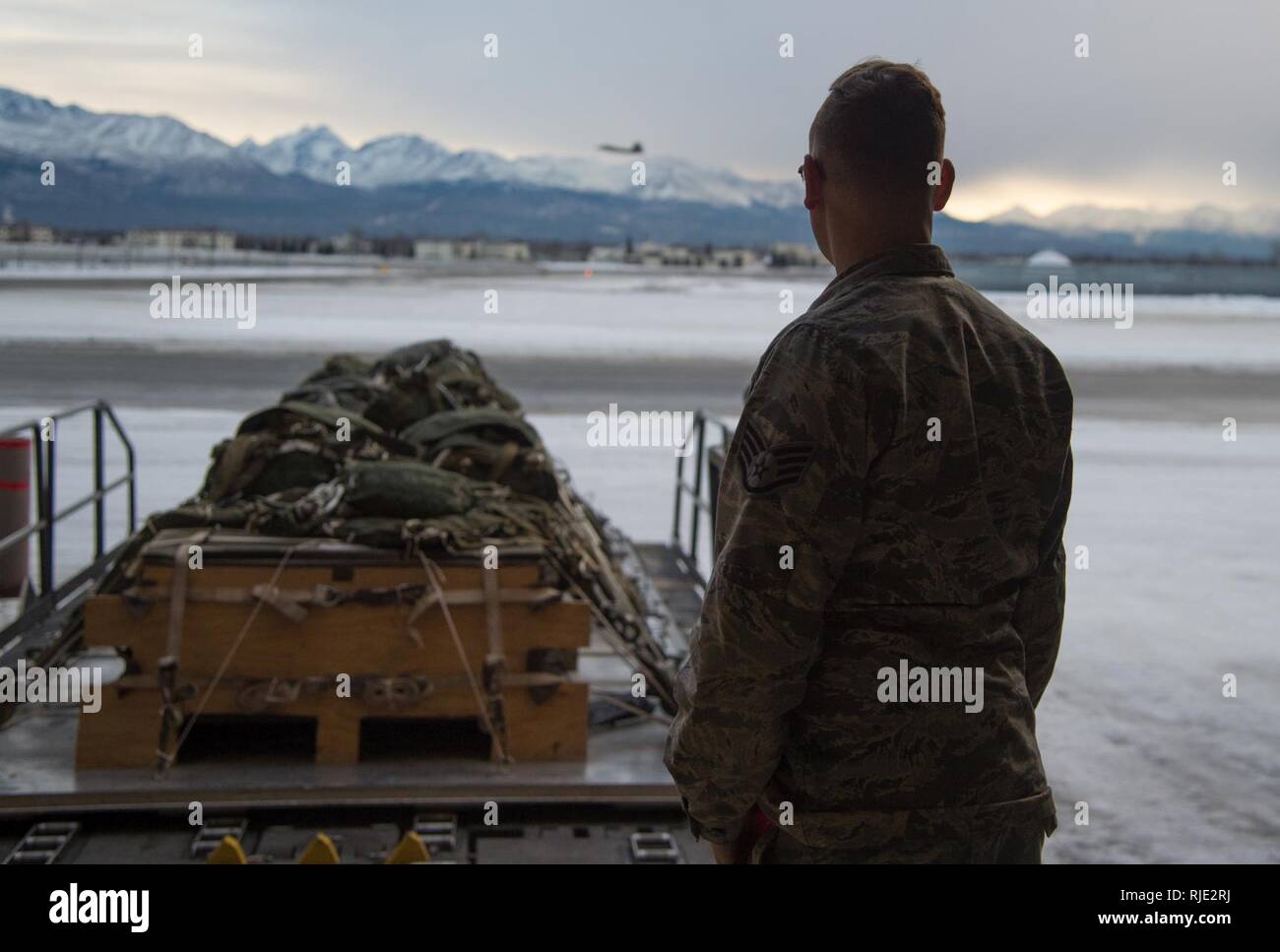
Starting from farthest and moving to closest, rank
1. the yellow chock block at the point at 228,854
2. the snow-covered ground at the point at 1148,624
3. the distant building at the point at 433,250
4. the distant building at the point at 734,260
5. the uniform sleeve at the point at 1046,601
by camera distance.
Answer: the distant building at the point at 433,250 < the distant building at the point at 734,260 < the snow-covered ground at the point at 1148,624 < the yellow chock block at the point at 228,854 < the uniform sleeve at the point at 1046,601

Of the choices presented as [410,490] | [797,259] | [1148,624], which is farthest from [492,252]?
[410,490]

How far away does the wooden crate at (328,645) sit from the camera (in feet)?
14.0

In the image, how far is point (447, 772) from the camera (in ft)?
14.0

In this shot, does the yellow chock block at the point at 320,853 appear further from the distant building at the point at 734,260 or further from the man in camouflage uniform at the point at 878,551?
the distant building at the point at 734,260

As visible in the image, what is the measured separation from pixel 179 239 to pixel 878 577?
162650 mm

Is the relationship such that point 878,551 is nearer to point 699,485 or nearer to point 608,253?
point 699,485

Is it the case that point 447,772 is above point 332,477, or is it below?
below

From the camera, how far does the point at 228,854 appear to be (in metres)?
3.41

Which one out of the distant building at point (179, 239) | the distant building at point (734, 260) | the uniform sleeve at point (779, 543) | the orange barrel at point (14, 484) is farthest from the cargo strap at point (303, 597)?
the distant building at point (179, 239)

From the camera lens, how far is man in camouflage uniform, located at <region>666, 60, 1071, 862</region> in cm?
199
